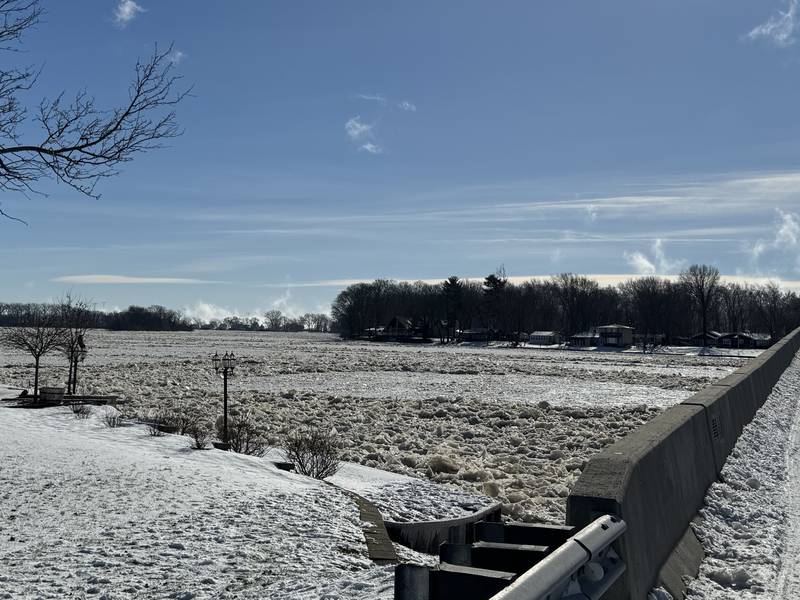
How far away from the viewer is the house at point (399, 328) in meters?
162

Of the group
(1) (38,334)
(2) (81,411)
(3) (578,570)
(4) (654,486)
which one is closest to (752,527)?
(4) (654,486)

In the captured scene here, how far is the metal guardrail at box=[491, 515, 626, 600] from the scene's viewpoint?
10.1 feet

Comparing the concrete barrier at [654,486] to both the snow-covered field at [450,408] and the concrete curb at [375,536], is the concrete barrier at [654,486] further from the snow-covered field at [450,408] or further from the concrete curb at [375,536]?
the snow-covered field at [450,408]

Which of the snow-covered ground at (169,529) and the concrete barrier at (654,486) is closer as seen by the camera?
the concrete barrier at (654,486)

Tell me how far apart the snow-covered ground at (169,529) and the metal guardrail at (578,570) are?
2222 mm

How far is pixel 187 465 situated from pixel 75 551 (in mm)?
3973

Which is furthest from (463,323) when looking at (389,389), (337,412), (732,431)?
(732,431)

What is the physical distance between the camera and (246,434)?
1889cm

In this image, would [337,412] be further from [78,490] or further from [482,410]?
[78,490]

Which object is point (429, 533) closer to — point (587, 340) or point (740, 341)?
point (587, 340)

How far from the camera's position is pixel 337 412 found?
26.3 meters

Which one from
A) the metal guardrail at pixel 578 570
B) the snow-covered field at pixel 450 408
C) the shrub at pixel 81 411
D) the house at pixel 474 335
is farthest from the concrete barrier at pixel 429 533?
the house at pixel 474 335

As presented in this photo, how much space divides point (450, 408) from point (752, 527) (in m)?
19.9

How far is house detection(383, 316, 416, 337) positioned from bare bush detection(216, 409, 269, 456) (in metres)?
135
